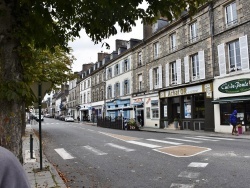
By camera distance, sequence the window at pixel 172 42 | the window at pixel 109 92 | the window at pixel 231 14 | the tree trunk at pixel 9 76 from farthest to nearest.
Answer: the window at pixel 109 92
the window at pixel 172 42
the window at pixel 231 14
the tree trunk at pixel 9 76

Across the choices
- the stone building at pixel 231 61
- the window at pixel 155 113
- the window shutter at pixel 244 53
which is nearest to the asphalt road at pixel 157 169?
the stone building at pixel 231 61

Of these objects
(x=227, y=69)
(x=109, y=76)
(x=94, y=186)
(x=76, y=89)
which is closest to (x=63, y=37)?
(x=94, y=186)

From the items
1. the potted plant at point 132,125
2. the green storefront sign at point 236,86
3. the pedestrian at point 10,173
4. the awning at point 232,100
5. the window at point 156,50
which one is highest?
the window at point 156,50

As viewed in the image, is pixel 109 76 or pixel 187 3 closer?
pixel 187 3

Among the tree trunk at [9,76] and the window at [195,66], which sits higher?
the window at [195,66]

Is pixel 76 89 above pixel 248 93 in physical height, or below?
above

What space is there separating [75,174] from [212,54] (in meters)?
16.0

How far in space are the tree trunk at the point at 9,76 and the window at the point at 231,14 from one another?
17.4m

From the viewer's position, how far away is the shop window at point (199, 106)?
67.1 feet

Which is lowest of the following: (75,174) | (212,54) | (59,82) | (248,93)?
(75,174)

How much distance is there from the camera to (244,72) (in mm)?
16500

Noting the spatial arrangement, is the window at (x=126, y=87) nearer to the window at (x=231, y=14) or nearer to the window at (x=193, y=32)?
the window at (x=193, y=32)

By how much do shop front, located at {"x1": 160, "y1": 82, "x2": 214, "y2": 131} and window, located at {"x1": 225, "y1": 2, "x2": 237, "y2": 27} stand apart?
4.72 meters

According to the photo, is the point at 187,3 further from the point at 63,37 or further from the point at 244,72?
the point at 244,72
